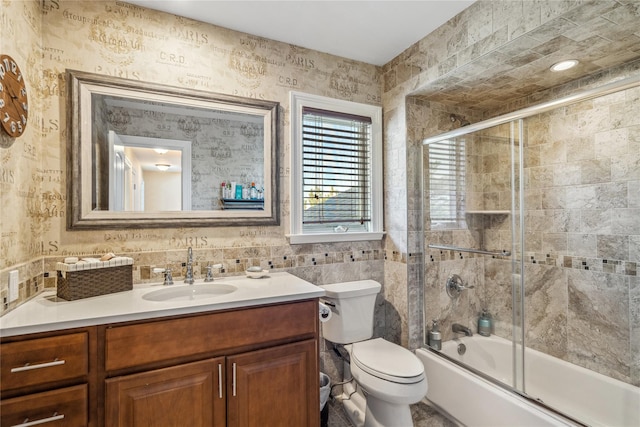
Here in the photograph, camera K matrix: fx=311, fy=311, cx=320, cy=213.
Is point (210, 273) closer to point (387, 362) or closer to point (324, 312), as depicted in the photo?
point (324, 312)

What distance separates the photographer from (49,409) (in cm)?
109

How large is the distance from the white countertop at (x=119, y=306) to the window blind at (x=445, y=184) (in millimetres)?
1225

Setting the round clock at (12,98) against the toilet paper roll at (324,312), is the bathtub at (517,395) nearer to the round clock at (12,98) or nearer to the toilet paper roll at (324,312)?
the toilet paper roll at (324,312)

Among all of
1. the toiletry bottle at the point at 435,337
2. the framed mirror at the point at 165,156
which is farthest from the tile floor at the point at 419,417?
the framed mirror at the point at 165,156

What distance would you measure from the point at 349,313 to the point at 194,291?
95cm

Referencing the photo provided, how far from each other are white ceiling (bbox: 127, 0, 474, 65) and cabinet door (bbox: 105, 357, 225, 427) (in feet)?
5.97

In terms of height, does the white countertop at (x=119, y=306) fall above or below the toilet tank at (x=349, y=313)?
above

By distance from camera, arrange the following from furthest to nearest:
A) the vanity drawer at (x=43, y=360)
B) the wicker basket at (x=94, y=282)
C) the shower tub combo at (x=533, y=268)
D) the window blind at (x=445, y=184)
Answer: the window blind at (x=445, y=184), the shower tub combo at (x=533, y=268), the wicker basket at (x=94, y=282), the vanity drawer at (x=43, y=360)

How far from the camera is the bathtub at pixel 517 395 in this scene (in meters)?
1.68

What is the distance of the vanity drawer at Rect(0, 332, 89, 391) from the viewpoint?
1039mm

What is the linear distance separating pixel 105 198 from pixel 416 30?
2.04 m

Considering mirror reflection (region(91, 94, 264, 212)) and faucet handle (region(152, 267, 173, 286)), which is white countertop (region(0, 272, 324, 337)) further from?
mirror reflection (region(91, 94, 264, 212))

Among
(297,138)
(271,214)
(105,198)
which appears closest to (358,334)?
(271,214)

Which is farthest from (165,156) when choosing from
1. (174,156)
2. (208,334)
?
(208,334)
